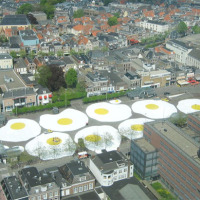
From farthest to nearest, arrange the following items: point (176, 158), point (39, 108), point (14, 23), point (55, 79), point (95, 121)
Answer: point (14, 23) → point (55, 79) → point (39, 108) → point (95, 121) → point (176, 158)

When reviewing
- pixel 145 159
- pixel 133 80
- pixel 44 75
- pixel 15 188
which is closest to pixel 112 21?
pixel 133 80

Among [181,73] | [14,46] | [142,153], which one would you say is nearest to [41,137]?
[142,153]

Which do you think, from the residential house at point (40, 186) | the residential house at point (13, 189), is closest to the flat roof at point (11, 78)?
the residential house at point (13, 189)

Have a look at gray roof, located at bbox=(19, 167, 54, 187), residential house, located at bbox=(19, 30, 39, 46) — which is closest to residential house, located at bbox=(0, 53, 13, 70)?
residential house, located at bbox=(19, 30, 39, 46)

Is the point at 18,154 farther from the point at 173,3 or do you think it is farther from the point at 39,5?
the point at 173,3

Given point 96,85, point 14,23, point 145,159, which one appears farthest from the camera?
point 14,23

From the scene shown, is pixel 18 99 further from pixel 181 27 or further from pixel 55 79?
pixel 181 27

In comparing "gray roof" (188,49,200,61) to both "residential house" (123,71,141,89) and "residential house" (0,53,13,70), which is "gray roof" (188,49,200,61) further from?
"residential house" (0,53,13,70)
